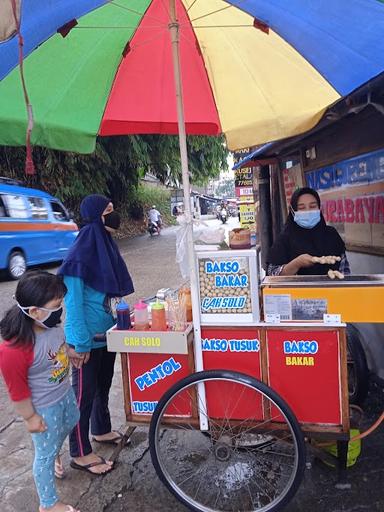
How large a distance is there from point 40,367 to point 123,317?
509mm

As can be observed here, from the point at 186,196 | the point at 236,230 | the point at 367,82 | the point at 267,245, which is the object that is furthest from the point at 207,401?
the point at 267,245

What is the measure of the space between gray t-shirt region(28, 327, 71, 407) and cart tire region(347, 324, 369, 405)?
2.13 metres

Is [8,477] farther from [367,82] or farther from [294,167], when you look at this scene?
[294,167]

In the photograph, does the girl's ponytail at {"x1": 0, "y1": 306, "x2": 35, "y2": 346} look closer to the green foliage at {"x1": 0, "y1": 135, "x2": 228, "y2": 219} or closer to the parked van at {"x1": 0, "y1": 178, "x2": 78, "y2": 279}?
the parked van at {"x1": 0, "y1": 178, "x2": 78, "y2": 279}

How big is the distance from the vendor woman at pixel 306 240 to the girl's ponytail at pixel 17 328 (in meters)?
1.64

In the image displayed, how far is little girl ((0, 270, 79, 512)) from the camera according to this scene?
2.12 metres

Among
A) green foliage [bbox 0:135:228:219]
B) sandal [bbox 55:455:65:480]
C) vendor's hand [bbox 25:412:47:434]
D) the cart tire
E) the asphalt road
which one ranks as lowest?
the asphalt road

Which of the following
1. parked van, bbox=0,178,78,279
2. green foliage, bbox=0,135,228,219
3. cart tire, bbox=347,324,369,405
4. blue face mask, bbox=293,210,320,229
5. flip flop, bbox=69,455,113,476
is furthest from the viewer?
green foliage, bbox=0,135,228,219

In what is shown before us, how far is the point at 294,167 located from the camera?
5637mm

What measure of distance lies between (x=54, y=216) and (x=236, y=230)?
1055cm

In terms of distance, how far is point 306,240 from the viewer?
3102 mm

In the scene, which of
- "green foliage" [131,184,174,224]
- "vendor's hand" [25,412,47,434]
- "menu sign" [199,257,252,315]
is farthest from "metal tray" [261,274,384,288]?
"green foliage" [131,184,174,224]

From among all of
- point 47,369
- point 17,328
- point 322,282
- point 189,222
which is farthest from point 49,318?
point 322,282

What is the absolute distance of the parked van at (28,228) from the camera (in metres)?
10.1
